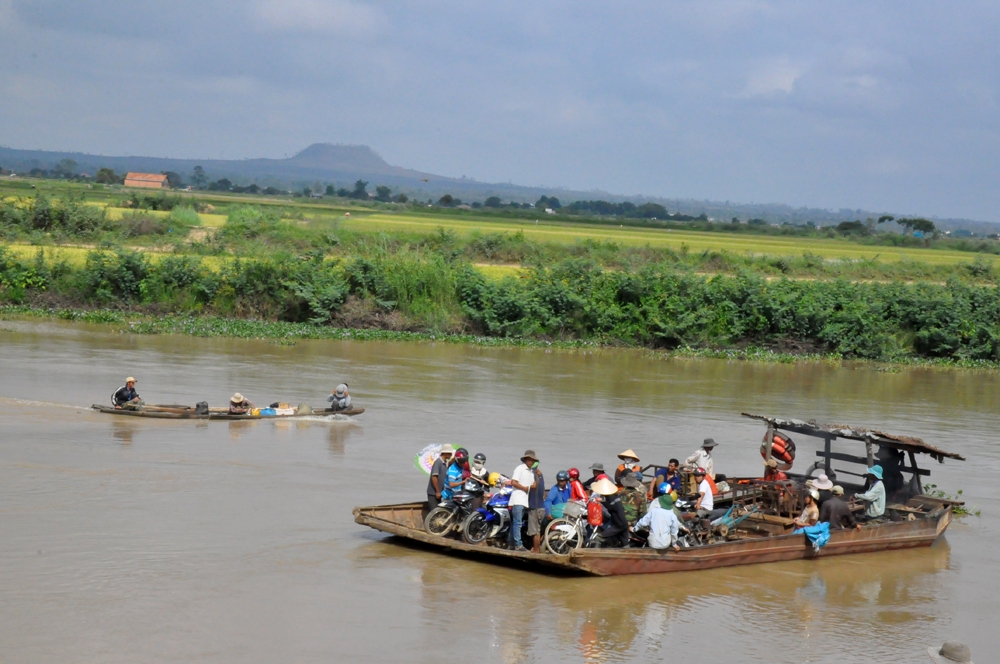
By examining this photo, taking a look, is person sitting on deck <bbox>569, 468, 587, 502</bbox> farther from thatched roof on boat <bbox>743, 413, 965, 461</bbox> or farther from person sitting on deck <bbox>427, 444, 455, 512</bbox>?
thatched roof on boat <bbox>743, 413, 965, 461</bbox>

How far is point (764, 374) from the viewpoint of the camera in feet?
97.9

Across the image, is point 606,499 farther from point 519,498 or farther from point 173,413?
point 173,413

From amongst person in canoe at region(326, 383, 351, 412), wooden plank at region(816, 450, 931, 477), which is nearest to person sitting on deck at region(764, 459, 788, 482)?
wooden plank at region(816, 450, 931, 477)

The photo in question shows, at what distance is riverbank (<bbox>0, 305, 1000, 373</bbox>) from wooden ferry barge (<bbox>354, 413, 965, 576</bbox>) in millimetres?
17472

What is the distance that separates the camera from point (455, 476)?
12602 mm

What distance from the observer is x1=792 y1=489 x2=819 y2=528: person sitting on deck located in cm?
1343

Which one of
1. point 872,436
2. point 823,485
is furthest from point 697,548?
point 872,436

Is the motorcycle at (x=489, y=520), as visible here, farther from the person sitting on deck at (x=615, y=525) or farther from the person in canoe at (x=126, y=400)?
the person in canoe at (x=126, y=400)

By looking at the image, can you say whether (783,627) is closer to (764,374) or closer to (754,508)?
(754,508)

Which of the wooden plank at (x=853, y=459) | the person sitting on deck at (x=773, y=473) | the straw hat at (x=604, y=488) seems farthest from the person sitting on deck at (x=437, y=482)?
the wooden plank at (x=853, y=459)

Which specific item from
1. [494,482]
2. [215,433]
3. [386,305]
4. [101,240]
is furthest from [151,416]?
[101,240]

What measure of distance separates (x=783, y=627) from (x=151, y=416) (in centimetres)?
1170

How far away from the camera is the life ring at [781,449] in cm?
1534

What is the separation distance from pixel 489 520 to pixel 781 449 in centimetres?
502
